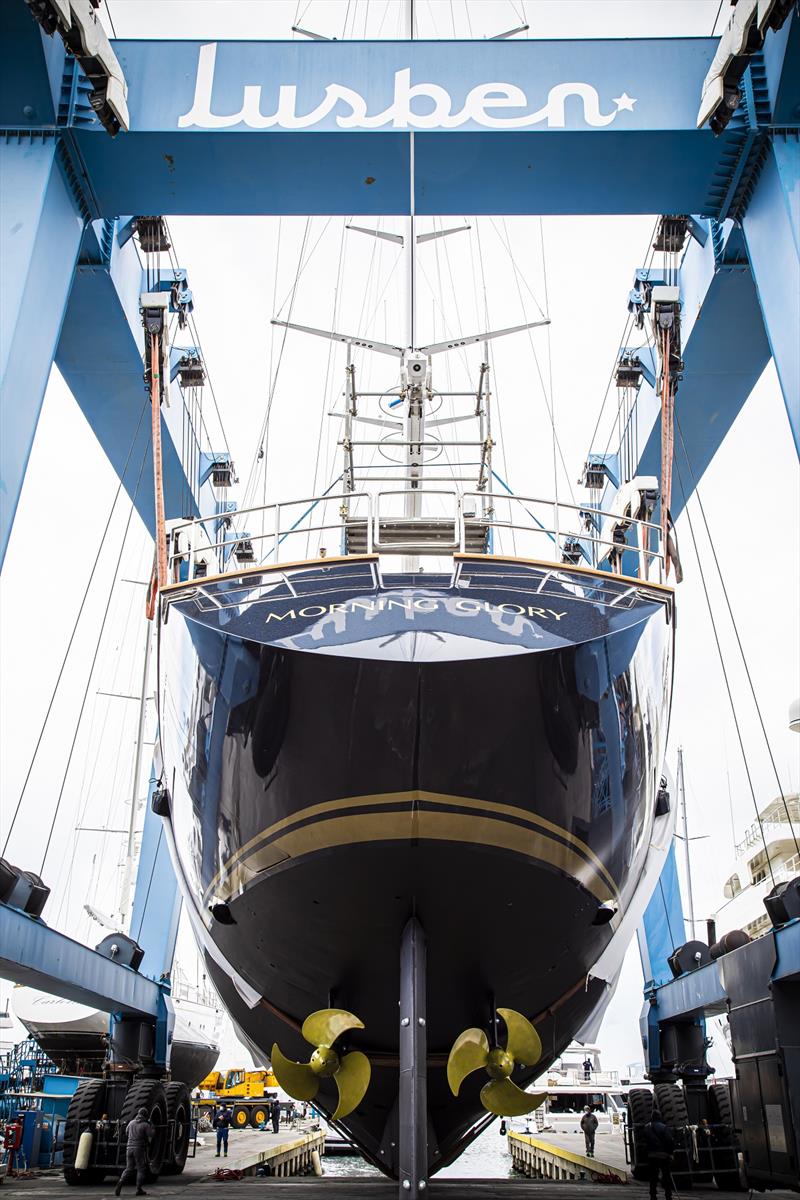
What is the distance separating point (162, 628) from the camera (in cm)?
592

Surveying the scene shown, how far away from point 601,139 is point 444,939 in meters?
6.32

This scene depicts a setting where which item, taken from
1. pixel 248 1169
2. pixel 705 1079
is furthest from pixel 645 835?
pixel 248 1169

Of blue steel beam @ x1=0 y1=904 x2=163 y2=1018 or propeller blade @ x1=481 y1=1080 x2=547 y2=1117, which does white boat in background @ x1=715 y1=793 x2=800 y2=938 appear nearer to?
blue steel beam @ x1=0 y1=904 x2=163 y2=1018

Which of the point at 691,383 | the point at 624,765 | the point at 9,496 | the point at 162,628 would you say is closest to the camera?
the point at 624,765

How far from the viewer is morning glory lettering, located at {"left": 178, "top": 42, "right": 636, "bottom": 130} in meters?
7.88

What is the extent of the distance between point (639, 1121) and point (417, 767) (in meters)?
8.27

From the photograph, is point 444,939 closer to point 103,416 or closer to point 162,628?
Answer: point 162,628

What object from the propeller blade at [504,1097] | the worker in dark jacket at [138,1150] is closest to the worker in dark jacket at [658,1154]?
the propeller blade at [504,1097]

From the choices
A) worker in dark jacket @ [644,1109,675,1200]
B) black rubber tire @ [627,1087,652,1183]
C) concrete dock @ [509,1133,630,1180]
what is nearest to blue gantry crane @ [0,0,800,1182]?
worker in dark jacket @ [644,1109,675,1200]

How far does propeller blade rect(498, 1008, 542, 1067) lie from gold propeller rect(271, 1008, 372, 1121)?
0.83 meters

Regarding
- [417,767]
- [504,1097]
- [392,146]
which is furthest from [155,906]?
[392,146]

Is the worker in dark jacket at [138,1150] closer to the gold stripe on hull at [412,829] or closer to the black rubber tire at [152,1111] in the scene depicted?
the black rubber tire at [152,1111]

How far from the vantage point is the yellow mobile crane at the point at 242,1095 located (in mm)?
26422

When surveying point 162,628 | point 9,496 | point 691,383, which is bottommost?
point 162,628
